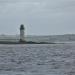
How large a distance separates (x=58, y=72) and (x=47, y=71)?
1.19 metres

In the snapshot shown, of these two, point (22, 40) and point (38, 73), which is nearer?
point (38, 73)

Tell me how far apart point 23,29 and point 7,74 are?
95.7 metres

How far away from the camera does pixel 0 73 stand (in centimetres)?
3512

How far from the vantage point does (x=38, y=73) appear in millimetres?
34875

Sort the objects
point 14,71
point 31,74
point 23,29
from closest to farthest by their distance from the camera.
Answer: point 31,74, point 14,71, point 23,29

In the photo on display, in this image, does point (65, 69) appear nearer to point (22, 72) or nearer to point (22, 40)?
point (22, 72)

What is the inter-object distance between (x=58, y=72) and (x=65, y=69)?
2.69m

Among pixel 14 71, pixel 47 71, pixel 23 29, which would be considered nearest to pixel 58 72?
pixel 47 71

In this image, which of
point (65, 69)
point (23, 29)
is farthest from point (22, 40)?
point (65, 69)

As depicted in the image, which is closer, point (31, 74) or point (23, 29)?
point (31, 74)

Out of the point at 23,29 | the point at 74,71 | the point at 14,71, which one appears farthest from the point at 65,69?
the point at 23,29

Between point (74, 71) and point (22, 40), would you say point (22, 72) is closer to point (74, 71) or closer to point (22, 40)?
point (74, 71)

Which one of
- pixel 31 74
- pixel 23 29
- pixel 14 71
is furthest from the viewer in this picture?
pixel 23 29

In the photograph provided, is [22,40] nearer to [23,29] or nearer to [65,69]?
[23,29]
